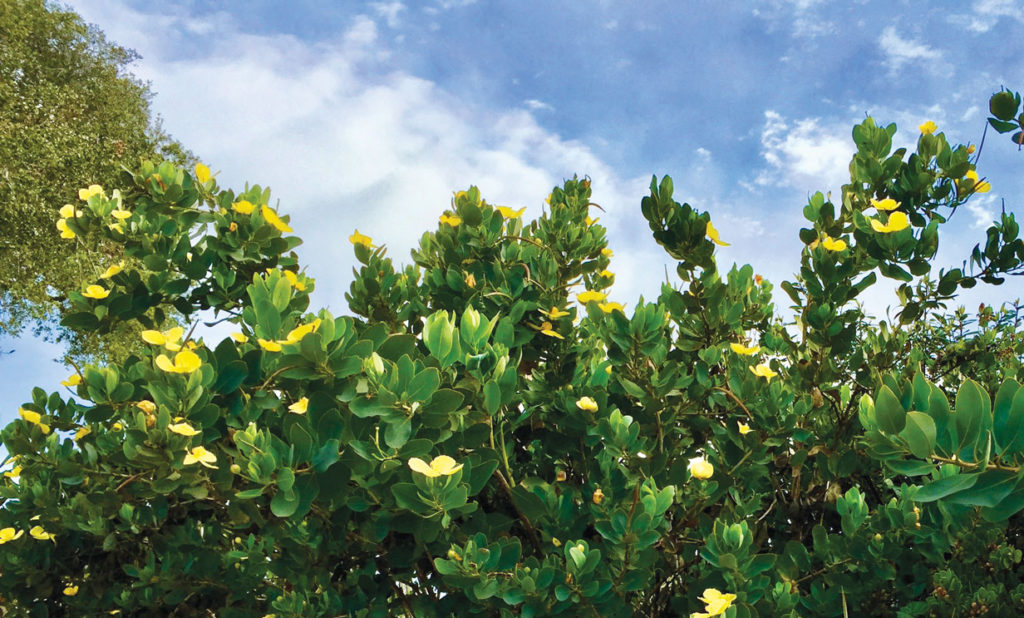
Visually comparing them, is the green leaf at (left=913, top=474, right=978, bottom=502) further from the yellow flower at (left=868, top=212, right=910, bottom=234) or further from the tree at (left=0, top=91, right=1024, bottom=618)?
the yellow flower at (left=868, top=212, right=910, bottom=234)

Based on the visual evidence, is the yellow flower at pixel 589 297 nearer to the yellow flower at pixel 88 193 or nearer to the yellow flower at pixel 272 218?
the yellow flower at pixel 272 218

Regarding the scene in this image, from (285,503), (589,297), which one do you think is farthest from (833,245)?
(285,503)

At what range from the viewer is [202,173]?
243 centimetres

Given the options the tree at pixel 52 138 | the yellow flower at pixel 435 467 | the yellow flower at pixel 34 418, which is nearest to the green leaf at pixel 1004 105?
the yellow flower at pixel 435 467

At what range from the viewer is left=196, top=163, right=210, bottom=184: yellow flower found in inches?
95.3

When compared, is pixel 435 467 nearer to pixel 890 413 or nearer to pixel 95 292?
pixel 890 413

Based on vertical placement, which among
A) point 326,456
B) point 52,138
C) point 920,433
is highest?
point 52,138

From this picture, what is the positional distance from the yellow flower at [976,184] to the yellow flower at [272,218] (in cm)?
227

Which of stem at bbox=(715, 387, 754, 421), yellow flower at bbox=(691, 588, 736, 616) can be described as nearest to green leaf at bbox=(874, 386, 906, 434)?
yellow flower at bbox=(691, 588, 736, 616)

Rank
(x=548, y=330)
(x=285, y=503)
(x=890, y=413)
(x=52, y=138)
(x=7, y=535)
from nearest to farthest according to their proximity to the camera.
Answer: (x=890, y=413), (x=285, y=503), (x=548, y=330), (x=7, y=535), (x=52, y=138)

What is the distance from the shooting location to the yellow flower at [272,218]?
2.35 meters

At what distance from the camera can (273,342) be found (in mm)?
1639

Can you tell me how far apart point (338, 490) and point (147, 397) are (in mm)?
1018

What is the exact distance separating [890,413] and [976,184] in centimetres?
181
